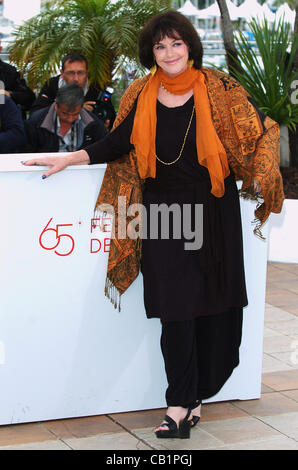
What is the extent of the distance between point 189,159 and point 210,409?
128 cm

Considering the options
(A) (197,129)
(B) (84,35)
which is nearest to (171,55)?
(A) (197,129)

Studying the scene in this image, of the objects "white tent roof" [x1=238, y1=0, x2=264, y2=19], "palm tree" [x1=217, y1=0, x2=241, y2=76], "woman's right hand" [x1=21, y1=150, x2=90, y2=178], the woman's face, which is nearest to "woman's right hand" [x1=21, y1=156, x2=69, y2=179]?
"woman's right hand" [x1=21, y1=150, x2=90, y2=178]

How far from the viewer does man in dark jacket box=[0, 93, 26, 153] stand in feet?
15.4

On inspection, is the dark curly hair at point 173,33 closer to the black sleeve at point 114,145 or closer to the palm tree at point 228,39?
the black sleeve at point 114,145

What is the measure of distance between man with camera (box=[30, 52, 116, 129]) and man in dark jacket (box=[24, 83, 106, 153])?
751 mm

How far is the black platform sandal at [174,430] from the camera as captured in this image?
3434 mm

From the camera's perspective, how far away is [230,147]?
3.31 metres

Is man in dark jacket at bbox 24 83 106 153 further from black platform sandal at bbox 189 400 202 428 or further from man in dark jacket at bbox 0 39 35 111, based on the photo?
black platform sandal at bbox 189 400 202 428

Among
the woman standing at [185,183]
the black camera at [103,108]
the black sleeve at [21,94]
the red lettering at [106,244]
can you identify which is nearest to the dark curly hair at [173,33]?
the woman standing at [185,183]

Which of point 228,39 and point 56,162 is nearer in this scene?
point 56,162

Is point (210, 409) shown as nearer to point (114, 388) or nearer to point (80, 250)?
point (114, 388)

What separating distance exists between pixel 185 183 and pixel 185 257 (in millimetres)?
319

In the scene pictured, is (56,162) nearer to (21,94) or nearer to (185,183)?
(185,183)

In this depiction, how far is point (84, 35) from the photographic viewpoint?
23.4 feet
